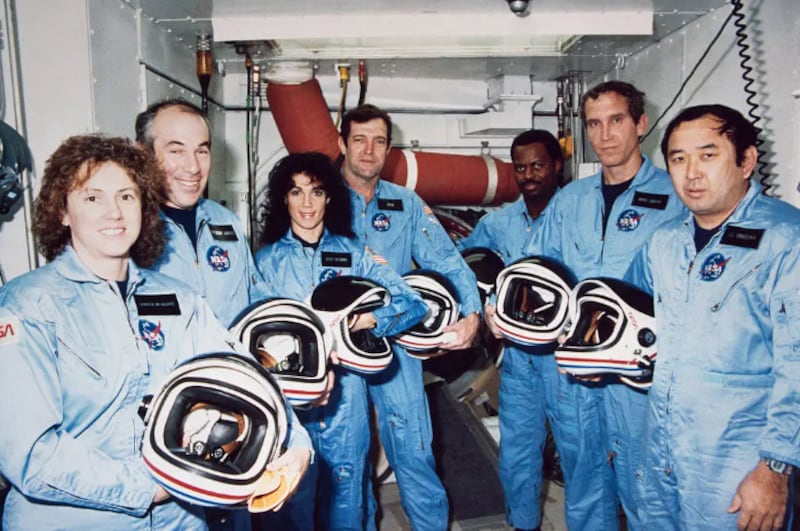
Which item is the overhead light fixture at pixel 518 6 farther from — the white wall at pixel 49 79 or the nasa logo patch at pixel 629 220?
the white wall at pixel 49 79

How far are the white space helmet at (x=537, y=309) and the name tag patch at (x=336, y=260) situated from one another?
623mm

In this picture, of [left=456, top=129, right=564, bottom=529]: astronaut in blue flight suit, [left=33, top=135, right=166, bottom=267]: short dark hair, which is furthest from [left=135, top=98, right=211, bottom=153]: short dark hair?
[left=456, top=129, right=564, bottom=529]: astronaut in blue flight suit

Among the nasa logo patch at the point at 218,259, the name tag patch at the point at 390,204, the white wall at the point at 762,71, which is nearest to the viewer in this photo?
the nasa logo patch at the point at 218,259

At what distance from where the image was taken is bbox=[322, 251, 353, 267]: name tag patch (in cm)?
222

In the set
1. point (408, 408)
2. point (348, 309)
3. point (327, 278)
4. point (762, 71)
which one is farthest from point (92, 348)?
point (762, 71)

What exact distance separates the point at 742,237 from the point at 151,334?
1621 millimetres

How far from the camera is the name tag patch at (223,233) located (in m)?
1.95

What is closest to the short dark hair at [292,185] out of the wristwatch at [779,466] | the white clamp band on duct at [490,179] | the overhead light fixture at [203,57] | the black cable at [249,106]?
the overhead light fixture at [203,57]

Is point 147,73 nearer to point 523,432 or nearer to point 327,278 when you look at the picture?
point 327,278

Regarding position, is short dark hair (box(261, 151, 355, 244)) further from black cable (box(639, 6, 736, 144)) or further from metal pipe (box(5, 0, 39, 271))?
black cable (box(639, 6, 736, 144))

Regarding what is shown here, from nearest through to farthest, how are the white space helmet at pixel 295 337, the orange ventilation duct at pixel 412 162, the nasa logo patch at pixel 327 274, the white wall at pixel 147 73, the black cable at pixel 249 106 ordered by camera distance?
the white space helmet at pixel 295 337
the white wall at pixel 147 73
the nasa logo patch at pixel 327 274
the orange ventilation duct at pixel 412 162
the black cable at pixel 249 106

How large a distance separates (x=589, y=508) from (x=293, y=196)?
1.84 meters

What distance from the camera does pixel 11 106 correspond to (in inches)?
75.5

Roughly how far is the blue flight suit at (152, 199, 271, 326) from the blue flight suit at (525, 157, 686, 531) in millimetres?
1275
